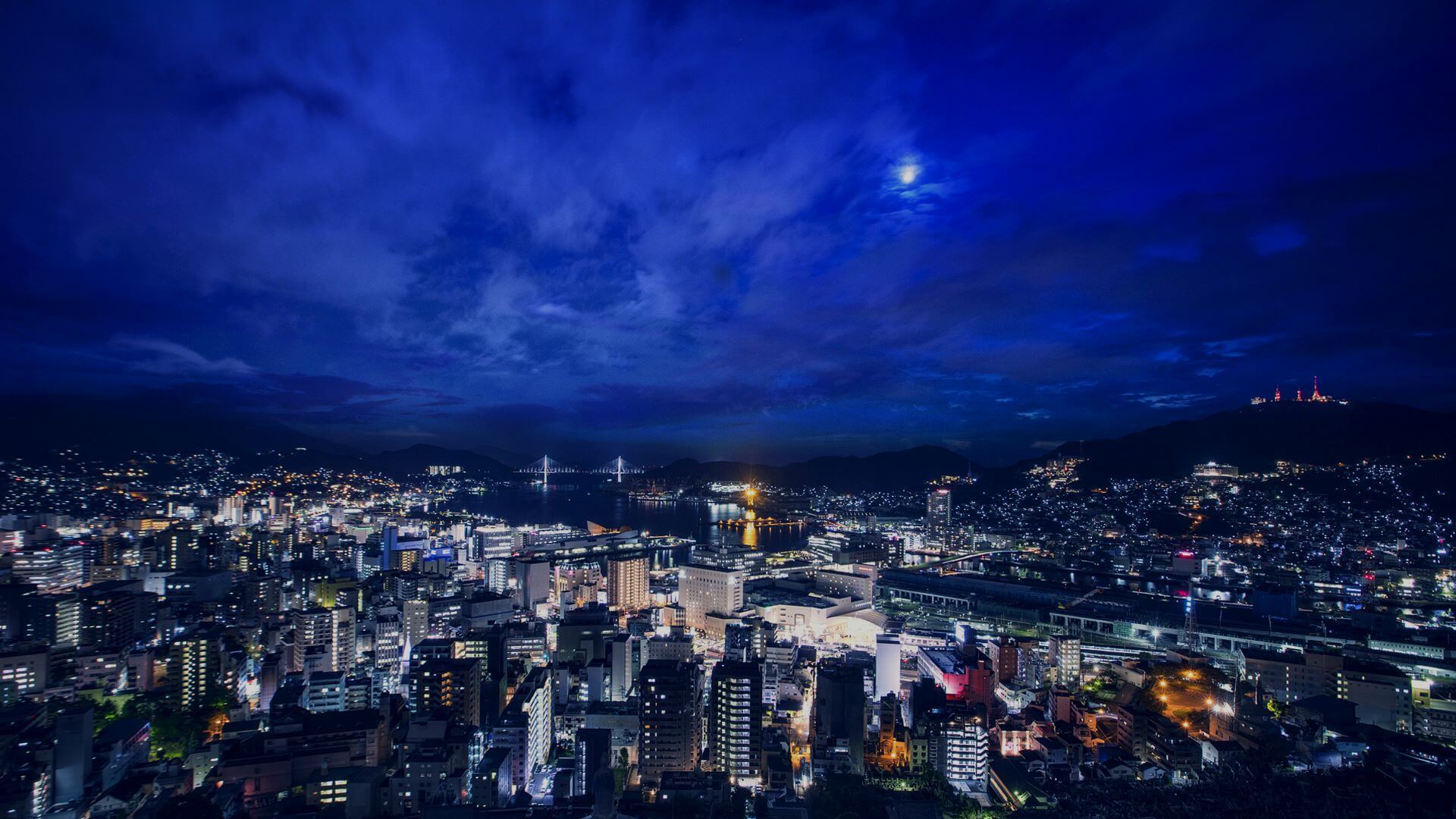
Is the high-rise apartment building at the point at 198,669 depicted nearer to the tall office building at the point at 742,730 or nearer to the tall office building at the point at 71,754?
the tall office building at the point at 71,754

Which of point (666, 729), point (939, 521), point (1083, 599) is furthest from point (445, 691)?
point (939, 521)

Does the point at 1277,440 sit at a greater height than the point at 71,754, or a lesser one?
greater

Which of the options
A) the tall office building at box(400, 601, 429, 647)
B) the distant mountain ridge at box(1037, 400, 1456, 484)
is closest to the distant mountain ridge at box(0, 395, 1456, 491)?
the distant mountain ridge at box(1037, 400, 1456, 484)

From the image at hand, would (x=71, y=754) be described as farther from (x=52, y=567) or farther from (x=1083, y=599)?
(x=1083, y=599)

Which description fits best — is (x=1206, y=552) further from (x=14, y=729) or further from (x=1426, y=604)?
(x=14, y=729)

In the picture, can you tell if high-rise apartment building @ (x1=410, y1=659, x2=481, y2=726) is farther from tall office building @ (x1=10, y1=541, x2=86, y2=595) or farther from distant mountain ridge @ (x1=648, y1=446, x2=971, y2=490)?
distant mountain ridge @ (x1=648, y1=446, x2=971, y2=490)

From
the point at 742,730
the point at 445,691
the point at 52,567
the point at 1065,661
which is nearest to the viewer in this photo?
the point at 742,730

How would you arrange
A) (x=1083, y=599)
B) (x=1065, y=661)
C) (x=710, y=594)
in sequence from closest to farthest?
(x=1065, y=661), (x=710, y=594), (x=1083, y=599)

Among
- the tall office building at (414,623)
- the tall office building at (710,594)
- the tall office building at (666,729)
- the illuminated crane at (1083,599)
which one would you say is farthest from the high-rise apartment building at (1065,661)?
the tall office building at (414,623)
